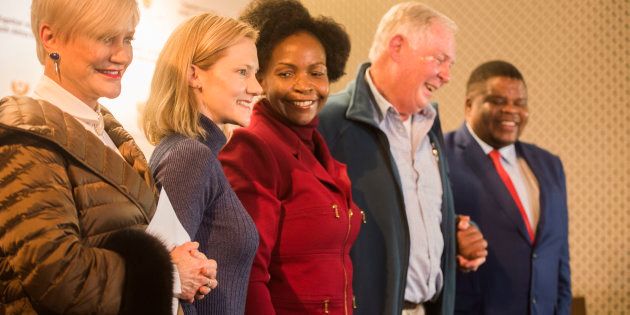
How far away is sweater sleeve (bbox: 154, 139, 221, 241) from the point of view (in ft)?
5.75

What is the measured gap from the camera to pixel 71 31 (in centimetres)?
148

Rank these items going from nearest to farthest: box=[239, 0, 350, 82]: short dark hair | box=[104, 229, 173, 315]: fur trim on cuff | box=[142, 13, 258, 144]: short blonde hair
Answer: box=[104, 229, 173, 315]: fur trim on cuff → box=[142, 13, 258, 144]: short blonde hair → box=[239, 0, 350, 82]: short dark hair

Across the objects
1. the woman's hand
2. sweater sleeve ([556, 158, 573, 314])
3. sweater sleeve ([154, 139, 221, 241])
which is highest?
sweater sleeve ([154, 139, 221, 241])

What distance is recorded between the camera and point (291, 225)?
7.38 feet

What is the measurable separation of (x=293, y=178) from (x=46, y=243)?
1075 mm

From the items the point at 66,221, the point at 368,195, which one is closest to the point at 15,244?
the point at 66,221

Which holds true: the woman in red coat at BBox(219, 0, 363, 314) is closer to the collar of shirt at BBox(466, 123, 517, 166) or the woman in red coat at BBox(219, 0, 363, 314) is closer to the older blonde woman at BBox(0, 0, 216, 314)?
the older blonde woman at BBox(0, 0, 216, 314)

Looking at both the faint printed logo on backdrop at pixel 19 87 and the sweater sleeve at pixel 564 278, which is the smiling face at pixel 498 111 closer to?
the sweater sleeve at pixel 564 278

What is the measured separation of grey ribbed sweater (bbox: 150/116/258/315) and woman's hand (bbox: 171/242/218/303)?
14 cm

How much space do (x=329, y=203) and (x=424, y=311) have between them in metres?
0.94

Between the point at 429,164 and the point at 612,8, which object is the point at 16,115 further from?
the point at 612,8

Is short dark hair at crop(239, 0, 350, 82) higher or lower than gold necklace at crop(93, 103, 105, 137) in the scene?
higher

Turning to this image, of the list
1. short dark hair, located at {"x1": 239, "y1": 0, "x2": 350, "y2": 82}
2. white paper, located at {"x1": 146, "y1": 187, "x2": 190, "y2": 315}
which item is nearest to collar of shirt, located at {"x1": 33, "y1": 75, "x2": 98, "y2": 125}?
white paper, located at {"x1": 146, "y1": 187, "x2": 190, "y2": 315}

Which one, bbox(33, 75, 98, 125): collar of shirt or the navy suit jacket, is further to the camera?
the navy suit jacket
